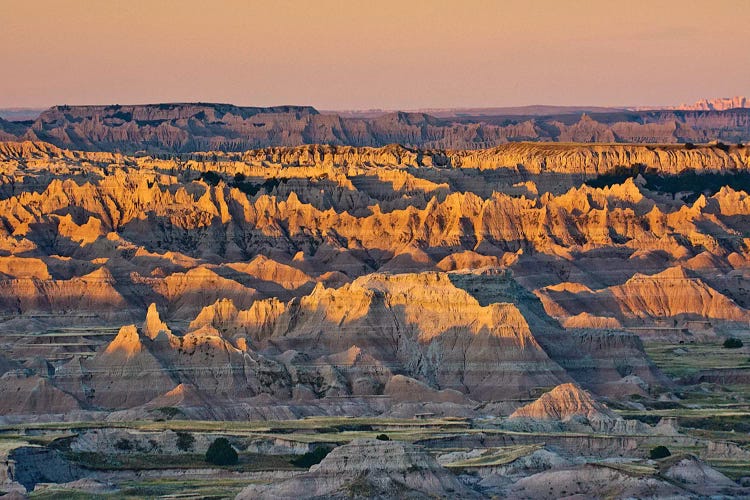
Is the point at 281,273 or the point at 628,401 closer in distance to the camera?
the point at 628,401

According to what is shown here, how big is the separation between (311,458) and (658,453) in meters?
12.3

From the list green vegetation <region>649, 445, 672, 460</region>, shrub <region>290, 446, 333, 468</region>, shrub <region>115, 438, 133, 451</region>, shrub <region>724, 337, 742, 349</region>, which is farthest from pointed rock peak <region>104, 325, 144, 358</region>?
shrub <region>724, 337, 742, 349</region>

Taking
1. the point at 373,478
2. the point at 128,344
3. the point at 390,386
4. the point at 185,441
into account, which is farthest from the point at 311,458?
the point at 128,344

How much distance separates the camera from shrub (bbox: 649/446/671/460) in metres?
85.7

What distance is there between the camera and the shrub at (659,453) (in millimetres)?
85688

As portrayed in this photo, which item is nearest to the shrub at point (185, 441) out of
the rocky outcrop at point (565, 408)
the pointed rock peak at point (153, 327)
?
the rocky outcrop at point (565, 408)

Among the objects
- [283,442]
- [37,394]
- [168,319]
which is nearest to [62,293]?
[168,319]

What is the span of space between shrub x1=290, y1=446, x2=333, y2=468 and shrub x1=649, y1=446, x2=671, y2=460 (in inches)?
452

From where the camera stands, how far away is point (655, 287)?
16150 cm

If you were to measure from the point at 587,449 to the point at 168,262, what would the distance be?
330ft

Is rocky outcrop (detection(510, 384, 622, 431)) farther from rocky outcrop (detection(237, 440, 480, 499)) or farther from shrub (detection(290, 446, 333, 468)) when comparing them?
rocky outcrop (detection(237, 440, 480, 499))

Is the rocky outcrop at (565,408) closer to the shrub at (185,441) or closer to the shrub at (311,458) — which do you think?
the shrub at (311,458)

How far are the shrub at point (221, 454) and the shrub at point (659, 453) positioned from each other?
48.4 ft

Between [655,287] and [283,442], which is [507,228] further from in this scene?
[283,442]
